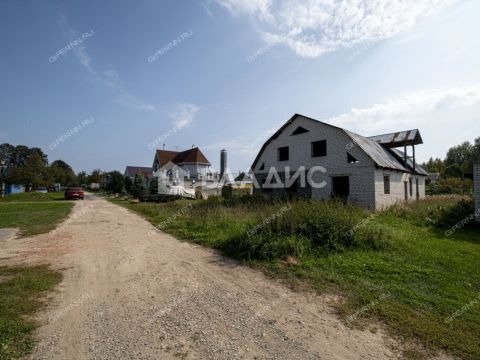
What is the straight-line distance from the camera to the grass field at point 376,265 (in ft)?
12.3

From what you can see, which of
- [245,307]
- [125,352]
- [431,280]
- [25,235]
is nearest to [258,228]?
[245,307]

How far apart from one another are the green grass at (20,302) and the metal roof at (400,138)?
22537mm

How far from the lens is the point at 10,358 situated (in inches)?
111

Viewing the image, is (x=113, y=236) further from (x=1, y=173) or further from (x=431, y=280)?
(x=1, y=173)

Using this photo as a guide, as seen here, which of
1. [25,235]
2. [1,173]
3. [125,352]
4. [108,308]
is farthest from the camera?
[1,173]

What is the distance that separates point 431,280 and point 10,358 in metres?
7.00

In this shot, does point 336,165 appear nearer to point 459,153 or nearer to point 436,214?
point 436,214

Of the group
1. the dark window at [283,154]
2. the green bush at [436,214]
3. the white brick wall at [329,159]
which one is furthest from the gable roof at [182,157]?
the green bush at [436,214]

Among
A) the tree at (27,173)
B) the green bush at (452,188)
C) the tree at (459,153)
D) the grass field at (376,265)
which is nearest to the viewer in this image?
the grass field at (376,265)

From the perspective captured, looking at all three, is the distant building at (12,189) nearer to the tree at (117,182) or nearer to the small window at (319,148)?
the tree at (117,182)

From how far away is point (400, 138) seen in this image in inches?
800

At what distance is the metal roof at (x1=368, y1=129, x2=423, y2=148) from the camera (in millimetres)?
19578

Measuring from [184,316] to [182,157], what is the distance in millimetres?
44823

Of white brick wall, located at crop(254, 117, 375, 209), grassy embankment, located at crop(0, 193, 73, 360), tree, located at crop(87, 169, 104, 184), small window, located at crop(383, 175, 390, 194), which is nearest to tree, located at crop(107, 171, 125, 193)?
tree, located at crop(87, 169, 104, 184)
